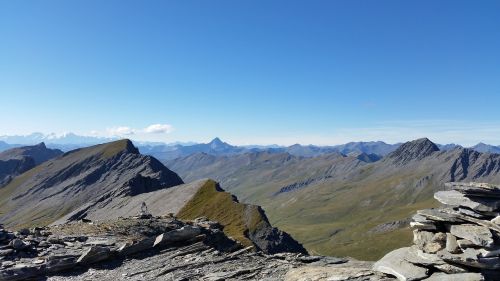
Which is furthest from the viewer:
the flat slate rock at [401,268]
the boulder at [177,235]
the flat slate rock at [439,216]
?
the boulder at [177,235]

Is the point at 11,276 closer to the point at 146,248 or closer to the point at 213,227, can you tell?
the point at 146,248

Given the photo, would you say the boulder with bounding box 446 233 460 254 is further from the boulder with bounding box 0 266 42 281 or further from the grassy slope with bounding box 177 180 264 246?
the grassy slope with bounding box 177 180 264 246

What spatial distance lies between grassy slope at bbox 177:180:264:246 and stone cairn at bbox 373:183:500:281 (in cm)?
8865

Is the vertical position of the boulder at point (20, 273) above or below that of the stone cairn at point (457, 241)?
below

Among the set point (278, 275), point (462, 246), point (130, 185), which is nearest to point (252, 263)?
point (278, 275)

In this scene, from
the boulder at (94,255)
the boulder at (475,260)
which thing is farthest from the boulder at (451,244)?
the boulder at (94,255)

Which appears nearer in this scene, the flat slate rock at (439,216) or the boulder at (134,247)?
the flat slate rock at (439,216)

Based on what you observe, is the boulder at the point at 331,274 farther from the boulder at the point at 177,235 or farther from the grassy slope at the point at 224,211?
the grassy slope at the point at 224,211

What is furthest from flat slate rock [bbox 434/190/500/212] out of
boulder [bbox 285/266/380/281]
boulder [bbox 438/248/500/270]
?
boulder [bbox 285/266/380/281]

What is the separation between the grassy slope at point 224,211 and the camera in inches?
4926

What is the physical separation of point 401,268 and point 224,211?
108m

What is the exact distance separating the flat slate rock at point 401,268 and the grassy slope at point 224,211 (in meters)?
86.8

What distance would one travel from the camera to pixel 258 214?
13125cm

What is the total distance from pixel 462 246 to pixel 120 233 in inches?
1559
